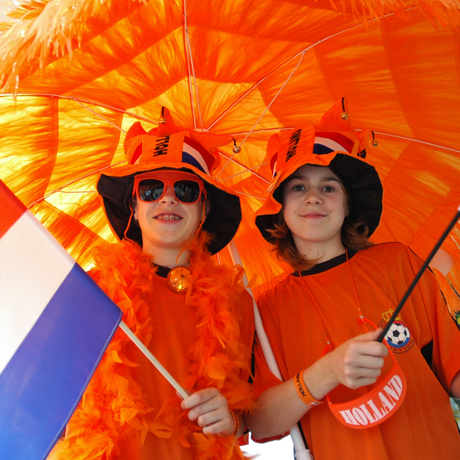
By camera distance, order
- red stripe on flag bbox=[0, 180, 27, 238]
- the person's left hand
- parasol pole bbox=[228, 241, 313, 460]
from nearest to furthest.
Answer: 1. red stripe on flag bbox=[0, 180, 27, 238]
2. the person's left hand
3. parasol pole bbox=[228, 241, 313, 460]

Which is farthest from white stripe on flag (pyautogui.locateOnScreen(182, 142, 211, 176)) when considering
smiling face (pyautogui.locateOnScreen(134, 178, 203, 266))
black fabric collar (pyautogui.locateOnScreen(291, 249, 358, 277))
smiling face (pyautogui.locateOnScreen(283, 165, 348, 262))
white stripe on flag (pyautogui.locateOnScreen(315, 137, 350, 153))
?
black fabric collar (pyautogui.locateOnScreen(291, 249, 358, 277))

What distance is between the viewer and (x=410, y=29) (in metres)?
1.93

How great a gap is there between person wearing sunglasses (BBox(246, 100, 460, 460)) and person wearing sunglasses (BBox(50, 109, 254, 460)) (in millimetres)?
176

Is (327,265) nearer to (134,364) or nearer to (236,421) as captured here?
(236,421)

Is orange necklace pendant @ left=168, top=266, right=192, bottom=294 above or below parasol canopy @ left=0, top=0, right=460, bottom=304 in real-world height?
below

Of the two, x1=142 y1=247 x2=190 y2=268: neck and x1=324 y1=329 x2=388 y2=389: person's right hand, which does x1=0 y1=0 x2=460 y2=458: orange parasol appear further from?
x1=324 y1=329 x2=388 y2=389: person's right hand

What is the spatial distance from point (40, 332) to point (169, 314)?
61 centimetres

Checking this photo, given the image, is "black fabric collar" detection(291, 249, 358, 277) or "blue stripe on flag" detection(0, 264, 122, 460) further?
"black fabric collar" detection(291, 249, 358, 277)

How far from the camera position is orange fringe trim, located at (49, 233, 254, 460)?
5.45 feet

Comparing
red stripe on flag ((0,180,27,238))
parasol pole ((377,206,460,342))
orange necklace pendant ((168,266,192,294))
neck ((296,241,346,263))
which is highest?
red stripe on flag ((0,180,27,238))

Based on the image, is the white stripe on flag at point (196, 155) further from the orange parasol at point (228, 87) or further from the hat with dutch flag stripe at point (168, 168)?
the orange parasol at point (228, 87)

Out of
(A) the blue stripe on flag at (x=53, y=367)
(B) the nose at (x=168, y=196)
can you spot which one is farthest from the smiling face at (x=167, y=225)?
(A) the blue stripe on flag at (x=53, y=367)

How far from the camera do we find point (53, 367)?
141 cm

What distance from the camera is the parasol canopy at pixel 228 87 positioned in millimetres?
1731
